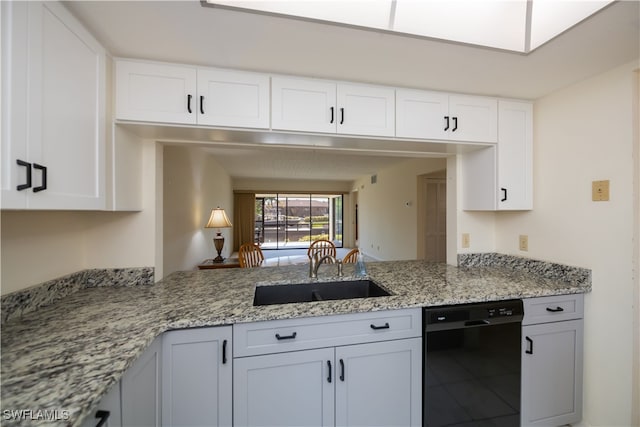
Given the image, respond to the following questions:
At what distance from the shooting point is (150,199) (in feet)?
5.53

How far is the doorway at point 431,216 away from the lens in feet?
16.5

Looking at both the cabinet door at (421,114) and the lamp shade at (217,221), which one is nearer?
the cabinet door at (421,114)

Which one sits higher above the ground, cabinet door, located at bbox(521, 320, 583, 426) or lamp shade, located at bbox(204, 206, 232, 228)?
lamp shade, located at bbox(204, 206, 232, 228)

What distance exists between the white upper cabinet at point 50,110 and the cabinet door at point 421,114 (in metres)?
1.65

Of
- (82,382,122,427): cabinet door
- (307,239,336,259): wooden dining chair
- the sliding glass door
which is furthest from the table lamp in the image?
the sliding glass door

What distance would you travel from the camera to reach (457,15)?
1.23m

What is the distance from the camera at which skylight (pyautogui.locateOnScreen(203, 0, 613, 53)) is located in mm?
1098

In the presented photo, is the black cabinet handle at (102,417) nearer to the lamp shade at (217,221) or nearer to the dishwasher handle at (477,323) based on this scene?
the dishwasher handle at (477,323)

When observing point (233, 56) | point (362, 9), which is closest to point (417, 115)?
point (362, 9)

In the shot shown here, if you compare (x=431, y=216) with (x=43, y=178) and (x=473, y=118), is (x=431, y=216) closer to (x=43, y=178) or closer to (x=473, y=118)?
(x=473, y=118)

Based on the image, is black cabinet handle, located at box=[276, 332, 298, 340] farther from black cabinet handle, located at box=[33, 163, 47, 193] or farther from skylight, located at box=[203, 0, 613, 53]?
skylight, located at box=[203, 0, 613, 53]

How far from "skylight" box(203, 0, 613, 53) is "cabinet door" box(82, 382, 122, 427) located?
1461 millimetres

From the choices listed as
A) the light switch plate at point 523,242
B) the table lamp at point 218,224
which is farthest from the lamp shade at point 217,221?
the light switch plate at point 523,242

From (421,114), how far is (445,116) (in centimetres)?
18
